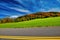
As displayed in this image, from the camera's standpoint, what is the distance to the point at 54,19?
2.85m

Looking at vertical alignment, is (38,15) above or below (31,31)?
above

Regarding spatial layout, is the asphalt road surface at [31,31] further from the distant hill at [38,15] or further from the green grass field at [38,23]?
the distant hill at [38,15]

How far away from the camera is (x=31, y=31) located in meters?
2.91

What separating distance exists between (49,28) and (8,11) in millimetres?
1007

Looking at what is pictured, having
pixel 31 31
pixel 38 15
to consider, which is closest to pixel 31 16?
pixel 38 15

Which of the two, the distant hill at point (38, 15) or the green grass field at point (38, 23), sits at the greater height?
the distant hill at point (38, 15)

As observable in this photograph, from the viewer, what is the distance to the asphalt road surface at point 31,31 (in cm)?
278

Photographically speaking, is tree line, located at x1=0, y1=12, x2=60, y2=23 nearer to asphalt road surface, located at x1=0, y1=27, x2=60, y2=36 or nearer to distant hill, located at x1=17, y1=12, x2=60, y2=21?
distant hill, located at x1=17, y1=12, x2=60, y2=21

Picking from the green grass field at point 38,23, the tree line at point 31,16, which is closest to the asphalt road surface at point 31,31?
the green grass field at point 38,23

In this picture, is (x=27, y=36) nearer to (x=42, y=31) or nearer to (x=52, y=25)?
(x=42, y=31)

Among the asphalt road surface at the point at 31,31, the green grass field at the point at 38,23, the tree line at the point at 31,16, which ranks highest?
the tree line at the point at 31,16

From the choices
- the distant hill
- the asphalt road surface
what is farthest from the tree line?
the asphalt road surface

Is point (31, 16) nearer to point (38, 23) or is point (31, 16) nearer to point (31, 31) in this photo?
point (38, 23)

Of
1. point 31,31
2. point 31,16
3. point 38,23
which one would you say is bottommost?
point 31,31
